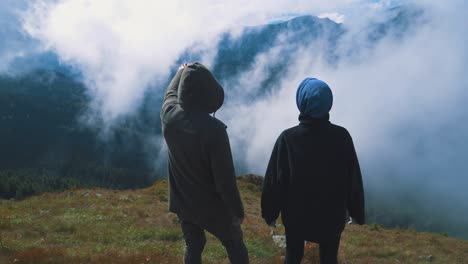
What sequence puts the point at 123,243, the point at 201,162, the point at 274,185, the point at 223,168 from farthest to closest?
1. the point at 123,243
2. the point at 274,185
3. the point at 201,162
4. the point at 223,168

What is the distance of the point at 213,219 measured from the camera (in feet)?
15.8

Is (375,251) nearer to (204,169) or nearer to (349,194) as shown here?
(349,194)

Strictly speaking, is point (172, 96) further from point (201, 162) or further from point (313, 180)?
point (313, 180)

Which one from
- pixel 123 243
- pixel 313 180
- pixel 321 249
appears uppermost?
pixel 313 180

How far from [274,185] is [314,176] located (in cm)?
49

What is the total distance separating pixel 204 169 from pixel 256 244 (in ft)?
19.9

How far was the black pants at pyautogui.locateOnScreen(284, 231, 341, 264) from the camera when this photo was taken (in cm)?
496

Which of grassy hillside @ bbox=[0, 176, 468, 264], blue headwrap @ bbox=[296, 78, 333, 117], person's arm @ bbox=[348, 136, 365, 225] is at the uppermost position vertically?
blue headwrap @ bbox=[296, 78, 333, 117]

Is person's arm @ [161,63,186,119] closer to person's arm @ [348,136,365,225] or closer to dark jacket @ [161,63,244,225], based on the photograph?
dark jacket @ [161,63,244,225]

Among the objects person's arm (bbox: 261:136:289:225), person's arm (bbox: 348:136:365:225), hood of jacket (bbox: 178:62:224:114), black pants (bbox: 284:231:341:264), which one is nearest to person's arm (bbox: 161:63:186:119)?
hood of jacket (bbox: 178:62:224:114)

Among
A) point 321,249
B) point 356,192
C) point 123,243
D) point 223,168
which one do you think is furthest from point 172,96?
point 123,243

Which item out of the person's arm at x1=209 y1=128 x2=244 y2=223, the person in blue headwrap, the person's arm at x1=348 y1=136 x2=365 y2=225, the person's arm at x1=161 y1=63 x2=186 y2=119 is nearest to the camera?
the person's arm at x1=209 y1=128 x2=244 y2=223

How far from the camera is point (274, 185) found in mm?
4863

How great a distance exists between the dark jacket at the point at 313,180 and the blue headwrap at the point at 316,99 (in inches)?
4.5
